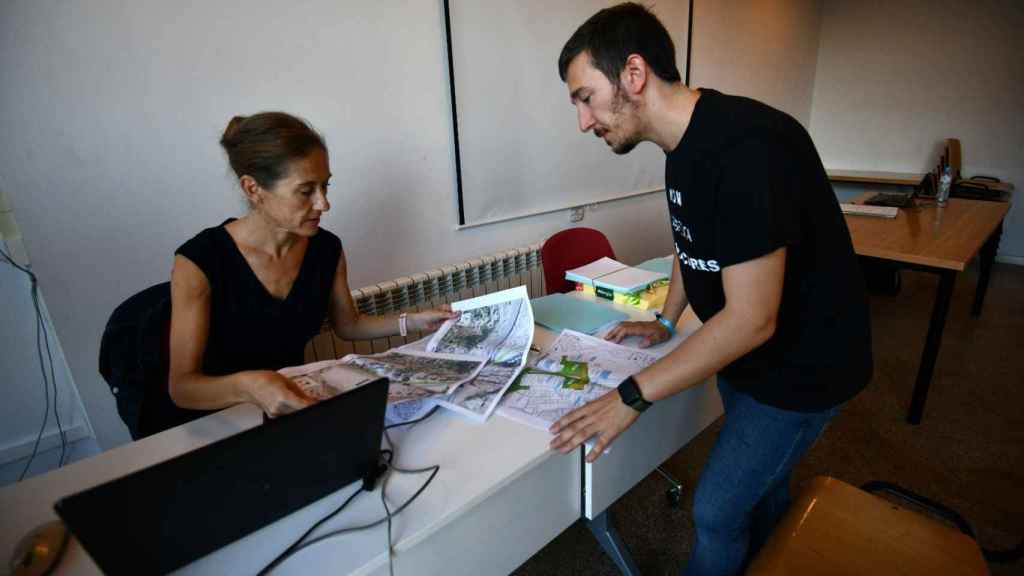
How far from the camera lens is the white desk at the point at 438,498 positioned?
703 mm

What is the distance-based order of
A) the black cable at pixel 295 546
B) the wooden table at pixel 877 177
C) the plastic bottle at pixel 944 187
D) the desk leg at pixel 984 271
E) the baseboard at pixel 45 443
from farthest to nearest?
the wooden table at pixel 877 177 → the desk leg at pixel 984 271 → the plastic bottle at pixel 944 187 → the baseboard at pixel 45 443 → the black cable at pixel 295 546

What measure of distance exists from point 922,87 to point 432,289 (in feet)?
16.5

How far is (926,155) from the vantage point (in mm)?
4559

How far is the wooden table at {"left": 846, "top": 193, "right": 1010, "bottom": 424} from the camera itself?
1.99 m

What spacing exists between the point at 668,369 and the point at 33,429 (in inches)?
83.6

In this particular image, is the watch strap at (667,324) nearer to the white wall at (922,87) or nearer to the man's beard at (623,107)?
the man's beard at (623,107)

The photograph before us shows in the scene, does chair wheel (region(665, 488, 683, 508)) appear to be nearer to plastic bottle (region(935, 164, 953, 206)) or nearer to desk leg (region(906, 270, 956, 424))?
desk leg (region(906, 270, 956, 424))

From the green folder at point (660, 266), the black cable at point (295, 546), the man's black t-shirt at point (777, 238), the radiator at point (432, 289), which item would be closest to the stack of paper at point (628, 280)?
the green folder at point (660, 266)

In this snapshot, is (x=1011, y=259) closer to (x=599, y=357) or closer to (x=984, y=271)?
(x=984, y=271)

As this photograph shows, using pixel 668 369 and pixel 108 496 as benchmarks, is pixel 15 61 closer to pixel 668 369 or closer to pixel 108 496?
pixel 108 496

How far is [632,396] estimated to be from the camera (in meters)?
0.87

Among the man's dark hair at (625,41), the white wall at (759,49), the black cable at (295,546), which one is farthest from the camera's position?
the white wall at (759,49)

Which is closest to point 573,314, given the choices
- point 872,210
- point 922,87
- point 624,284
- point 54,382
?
point 624,284

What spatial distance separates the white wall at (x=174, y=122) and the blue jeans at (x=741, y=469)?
1612 mm
